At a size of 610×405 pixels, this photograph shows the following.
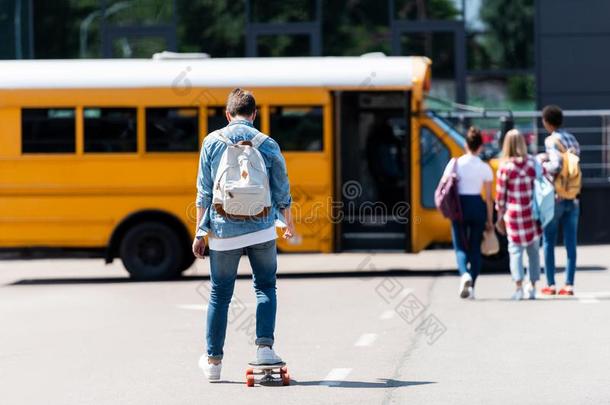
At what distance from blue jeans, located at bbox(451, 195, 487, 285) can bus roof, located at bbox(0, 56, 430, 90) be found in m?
4.00

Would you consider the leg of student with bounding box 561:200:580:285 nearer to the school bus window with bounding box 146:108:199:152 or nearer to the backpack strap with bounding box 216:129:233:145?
the school bus window with bounding box 146:108:199:152

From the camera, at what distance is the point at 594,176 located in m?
23.8

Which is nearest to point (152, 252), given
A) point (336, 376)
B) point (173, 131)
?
point (173, 131)

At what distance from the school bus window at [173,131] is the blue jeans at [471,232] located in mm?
4739

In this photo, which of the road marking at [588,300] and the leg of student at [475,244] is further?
the leg of student at [475,244]

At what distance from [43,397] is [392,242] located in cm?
980

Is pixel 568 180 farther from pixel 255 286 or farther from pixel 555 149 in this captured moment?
pixel 255 286

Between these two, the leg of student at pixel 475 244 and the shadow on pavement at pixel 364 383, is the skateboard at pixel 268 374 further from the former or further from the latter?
the leg of student at pixel 475 244

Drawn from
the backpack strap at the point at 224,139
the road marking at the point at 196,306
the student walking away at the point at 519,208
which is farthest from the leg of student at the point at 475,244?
the backpack strap at the point at 224,139

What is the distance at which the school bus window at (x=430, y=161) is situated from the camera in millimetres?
17922

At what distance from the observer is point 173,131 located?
1794 centimetres

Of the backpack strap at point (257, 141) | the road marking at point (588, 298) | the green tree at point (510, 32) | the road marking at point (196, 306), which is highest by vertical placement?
the green tree at point (510, 32)

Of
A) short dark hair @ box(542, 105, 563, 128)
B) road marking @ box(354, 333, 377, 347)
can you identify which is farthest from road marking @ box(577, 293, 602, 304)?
road marking @ box(354, 333, 377, 347)

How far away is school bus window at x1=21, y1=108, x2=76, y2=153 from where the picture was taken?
17891 mm
